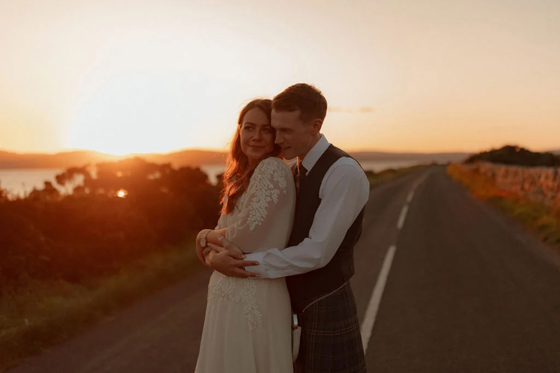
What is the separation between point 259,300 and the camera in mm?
2252

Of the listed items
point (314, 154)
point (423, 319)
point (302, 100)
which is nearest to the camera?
point (302, 100)

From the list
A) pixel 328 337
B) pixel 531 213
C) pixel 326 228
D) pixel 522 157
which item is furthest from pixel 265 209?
pixel 522 157

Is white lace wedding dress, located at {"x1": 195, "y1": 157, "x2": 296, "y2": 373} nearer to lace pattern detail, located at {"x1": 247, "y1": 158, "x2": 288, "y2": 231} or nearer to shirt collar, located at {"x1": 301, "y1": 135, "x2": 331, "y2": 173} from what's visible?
lace pattern detail, located at {"x1": 247, "y1": 158, "x2": 288, "y2": 231}

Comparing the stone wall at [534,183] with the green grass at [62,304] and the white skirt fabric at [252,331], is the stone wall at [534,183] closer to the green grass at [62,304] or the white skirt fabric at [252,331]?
the green grass at [62,304]

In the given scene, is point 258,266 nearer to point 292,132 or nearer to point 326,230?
point 326,230

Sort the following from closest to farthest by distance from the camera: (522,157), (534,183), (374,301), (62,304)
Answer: (62,304)
(374,301)
(534,183)
(522,157)

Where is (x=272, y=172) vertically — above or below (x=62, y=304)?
above

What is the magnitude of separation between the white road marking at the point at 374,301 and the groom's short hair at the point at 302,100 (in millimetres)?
3200

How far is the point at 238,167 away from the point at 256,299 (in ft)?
2.43

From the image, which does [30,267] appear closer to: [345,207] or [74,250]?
[74,250]

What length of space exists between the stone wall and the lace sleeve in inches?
522

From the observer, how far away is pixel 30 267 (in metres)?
6.08

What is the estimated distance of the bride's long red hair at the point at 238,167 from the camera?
241cm

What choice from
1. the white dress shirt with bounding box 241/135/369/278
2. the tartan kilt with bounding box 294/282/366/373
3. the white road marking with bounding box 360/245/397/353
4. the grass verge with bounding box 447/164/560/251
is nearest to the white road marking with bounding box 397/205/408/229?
the grass verge with bounding box 447/164/560/251
